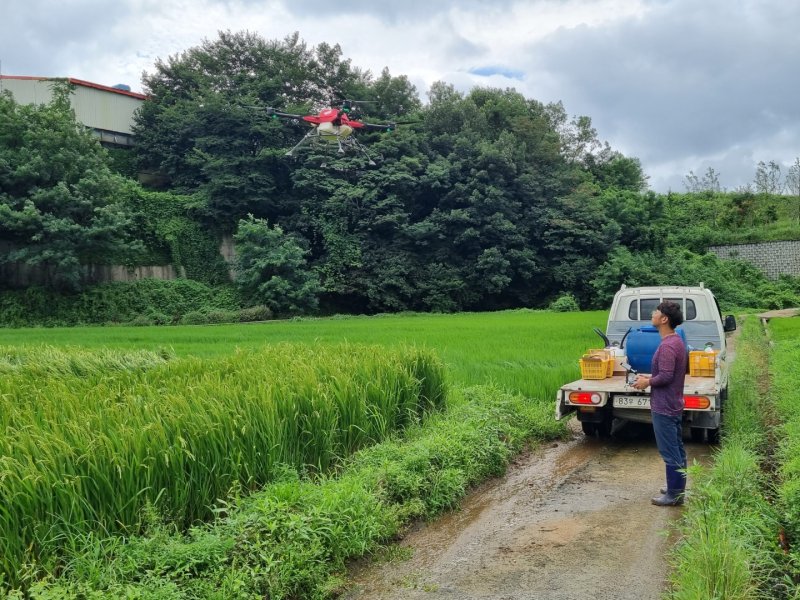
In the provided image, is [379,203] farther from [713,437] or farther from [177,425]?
[177,425]

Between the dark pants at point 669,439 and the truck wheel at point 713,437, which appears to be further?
the truck wheel at point 713,437

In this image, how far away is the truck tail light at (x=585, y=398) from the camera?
6097mm

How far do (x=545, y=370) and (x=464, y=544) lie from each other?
5.56 meters

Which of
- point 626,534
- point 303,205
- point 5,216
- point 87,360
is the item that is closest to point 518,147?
point 303,205

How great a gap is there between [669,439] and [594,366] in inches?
79.8

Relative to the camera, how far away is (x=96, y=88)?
110 ft

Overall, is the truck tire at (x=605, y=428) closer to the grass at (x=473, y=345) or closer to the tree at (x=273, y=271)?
the grass at (x=473, y=345)

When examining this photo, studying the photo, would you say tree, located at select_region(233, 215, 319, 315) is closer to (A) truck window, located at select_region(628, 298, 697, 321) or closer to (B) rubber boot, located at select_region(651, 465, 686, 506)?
(A) truck window, located at select_region(628, 298, 697, 321)

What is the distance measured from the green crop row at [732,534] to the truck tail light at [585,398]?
48.4 inches

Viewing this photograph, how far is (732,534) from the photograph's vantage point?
3.45 m

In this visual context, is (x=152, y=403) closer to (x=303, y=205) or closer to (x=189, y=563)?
(x=189, y=563)

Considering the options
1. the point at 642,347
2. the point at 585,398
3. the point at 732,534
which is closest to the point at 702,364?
the point at 642,347

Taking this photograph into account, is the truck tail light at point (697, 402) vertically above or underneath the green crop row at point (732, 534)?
above

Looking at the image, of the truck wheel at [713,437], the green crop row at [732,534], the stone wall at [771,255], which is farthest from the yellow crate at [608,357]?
the stone wall at [771,255]
